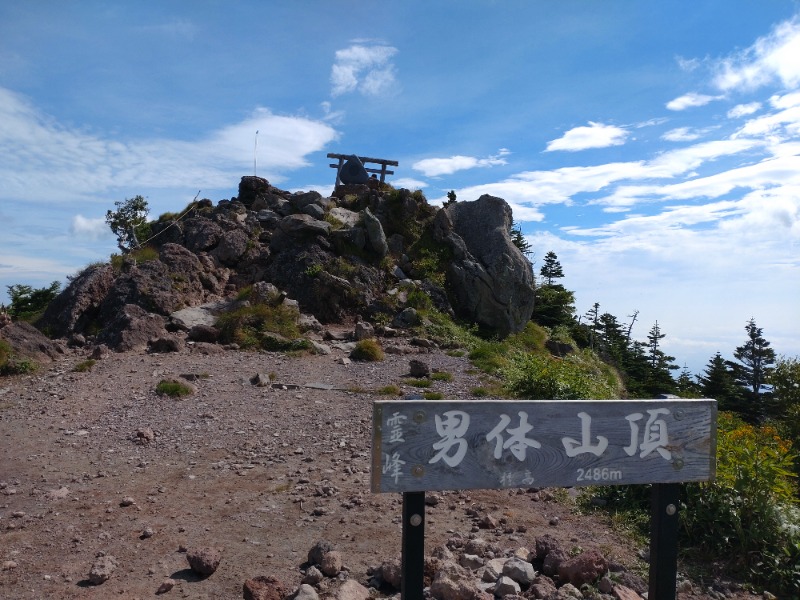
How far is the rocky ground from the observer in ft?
16.1

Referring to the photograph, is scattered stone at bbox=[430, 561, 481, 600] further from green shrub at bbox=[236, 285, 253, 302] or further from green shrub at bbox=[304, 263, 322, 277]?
green shrub at bbox=[304, 263, 322, 277]

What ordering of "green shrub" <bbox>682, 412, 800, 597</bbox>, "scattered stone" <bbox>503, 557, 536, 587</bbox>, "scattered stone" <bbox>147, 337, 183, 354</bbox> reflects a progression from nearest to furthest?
"scattered stone" <bbox>503, 557, 536, 587</bbox>, "green shrub" <bbox>682, 412, 800, 597</bbox>, "scattered stone" <bbox>147, 337, 183, 354</bbox>

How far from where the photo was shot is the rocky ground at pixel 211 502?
16.1 ft

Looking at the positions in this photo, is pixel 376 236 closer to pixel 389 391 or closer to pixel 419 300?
pixel 419 300

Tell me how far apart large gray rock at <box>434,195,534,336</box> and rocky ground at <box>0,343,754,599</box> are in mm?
9578

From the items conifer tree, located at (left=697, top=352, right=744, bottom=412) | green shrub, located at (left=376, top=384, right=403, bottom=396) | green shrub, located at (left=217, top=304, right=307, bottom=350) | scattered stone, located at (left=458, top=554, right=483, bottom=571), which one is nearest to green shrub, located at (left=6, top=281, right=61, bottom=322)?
green shrub, located at (left=217, top=304, right=307, bottom=350)

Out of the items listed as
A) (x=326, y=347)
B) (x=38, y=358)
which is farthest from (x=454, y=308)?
(x=38, y=358)

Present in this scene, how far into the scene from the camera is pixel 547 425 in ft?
11.8

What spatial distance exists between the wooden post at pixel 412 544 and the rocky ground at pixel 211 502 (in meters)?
0.99

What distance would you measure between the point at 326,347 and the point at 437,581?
1051 cm

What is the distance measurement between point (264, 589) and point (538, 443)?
227 cm

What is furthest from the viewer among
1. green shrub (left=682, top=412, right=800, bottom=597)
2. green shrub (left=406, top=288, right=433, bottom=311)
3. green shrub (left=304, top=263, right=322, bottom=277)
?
green shrub (left=406, top=288, right=433, bottom=311)

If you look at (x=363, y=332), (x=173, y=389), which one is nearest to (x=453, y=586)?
(x=173, y=389)

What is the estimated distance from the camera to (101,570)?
4.78 m
